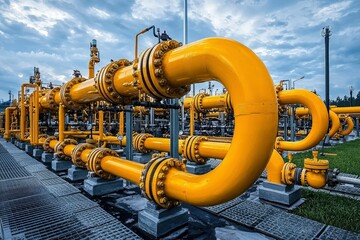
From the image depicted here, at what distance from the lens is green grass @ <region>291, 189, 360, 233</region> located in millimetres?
2680

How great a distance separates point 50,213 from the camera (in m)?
2.95

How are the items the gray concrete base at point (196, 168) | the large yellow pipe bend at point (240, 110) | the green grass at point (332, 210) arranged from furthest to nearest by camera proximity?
the gray concrete base at point (196, 168) < the green grass at point (332, 210) < the large yellow pipe bend at point (240, 110)

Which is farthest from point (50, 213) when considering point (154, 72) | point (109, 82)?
point (154, 72)

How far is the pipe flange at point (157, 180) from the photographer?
2256mm

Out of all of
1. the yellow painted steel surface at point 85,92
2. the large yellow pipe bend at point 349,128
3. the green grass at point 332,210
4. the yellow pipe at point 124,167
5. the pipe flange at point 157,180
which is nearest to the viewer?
the pipe flange at point 157,180

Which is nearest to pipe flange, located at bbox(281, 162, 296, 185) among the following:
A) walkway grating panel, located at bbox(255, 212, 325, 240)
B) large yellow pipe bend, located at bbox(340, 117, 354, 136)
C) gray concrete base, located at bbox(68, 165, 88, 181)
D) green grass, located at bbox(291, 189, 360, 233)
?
green grass, located at bbox(291, 189, 360, 233)

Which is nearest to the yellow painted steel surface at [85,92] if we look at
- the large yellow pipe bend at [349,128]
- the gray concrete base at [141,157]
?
the gray concrete base at [141,157]

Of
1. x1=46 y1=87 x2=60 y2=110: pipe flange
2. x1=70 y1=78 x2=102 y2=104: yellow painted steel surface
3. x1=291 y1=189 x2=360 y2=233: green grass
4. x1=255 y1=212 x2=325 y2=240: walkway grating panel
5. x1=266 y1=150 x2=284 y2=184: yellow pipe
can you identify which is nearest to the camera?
x1=255 y1=212 x2=325 y2=240: walkway grating panel

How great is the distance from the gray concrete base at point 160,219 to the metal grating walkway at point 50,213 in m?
0.17

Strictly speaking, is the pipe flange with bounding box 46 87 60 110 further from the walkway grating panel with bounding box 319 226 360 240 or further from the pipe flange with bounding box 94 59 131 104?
the walkway grating panel with bounding box 319 226 360 240

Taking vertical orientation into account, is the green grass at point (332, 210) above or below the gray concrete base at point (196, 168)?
below

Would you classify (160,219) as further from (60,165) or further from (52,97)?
(52,97)

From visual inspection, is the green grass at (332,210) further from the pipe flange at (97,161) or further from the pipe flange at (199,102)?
the pipe flange at (199,102)

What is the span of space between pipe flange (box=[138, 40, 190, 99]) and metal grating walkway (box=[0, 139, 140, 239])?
1.57 meters
